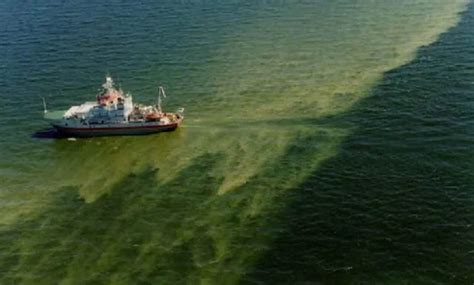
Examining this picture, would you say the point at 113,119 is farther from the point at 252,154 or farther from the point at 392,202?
the point at 392,202

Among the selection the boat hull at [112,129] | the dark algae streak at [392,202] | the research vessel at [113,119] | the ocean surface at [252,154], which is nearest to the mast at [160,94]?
the research vessel at [113,119]

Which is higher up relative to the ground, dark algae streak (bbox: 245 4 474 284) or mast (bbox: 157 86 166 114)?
mast (bbox: 157 86 166 114)

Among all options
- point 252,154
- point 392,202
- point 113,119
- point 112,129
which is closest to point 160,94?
point 113,119

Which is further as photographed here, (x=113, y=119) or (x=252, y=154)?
(x=113, y=119)

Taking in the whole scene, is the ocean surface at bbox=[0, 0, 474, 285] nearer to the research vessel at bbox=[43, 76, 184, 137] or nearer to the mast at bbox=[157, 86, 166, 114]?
the mast at bbox=[157, 86, 166, 114]

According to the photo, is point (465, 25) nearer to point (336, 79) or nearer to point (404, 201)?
point (336, 79)

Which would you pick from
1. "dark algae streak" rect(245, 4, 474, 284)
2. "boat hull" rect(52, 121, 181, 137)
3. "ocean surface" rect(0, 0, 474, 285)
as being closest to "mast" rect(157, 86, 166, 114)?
"ocean surface" rect(0, 0, 474, 285)

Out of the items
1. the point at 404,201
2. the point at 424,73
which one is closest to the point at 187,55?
the point at 424,73

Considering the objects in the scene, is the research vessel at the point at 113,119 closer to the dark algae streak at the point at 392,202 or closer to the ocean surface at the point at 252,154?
the ocean surface at the point at 252,154

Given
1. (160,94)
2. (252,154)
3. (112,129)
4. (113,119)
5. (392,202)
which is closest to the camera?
(392,202)
